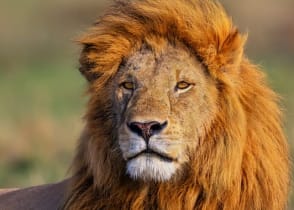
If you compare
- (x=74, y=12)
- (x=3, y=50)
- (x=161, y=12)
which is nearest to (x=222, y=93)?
(x=161, y=12)

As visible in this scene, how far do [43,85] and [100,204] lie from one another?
39.5ft

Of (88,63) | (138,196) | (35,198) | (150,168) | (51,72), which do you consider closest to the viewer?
(150,168)

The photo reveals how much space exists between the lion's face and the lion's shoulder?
94 cm

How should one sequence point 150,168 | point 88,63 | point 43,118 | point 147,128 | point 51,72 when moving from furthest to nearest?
point 51,72 < point 43,118 < point 88,63 < point 150,168 < point 147,128

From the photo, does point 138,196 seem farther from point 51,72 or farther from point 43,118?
point 51,72

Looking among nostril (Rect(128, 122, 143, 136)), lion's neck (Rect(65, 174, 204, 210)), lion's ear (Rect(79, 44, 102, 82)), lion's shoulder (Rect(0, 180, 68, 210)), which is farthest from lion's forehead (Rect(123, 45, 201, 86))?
lion's shoulder (Rect(0, 180, 68, 210))

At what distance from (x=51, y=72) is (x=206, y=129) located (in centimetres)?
1425

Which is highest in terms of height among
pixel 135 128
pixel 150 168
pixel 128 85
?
pixel 128 85

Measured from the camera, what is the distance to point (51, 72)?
65.9 feet

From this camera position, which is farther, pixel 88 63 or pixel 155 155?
pixel 88 63

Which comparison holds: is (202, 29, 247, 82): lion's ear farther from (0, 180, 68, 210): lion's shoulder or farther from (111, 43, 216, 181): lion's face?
(0, 180, 68, 210): lion's shoulder

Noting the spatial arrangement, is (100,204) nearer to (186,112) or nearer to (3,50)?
(186,112)

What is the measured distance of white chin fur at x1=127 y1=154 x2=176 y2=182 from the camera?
570 cm

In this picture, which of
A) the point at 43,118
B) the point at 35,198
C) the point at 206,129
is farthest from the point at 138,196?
the point at 43,118
